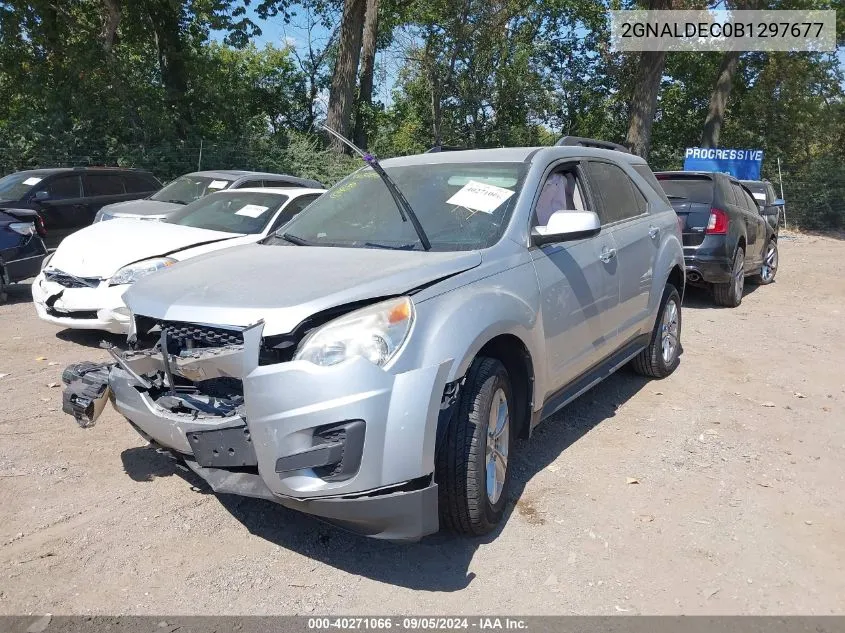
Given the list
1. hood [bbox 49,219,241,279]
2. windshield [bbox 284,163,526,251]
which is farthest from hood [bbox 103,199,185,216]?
windshield [bbox 284,163,526,251]

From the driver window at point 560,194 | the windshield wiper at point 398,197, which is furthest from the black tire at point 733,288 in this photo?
the windshield wiper at point 398,197

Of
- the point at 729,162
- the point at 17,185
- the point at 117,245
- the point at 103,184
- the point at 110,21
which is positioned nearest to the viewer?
the point at 117,245

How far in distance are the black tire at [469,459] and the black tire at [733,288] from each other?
6846 millimetres

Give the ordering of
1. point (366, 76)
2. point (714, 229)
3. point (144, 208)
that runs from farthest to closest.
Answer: point (366, 76)
point (144, 208)
point (714, 229)

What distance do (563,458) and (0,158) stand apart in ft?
53.1

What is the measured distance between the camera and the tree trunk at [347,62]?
767 inches

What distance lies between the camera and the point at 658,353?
19.5 feet

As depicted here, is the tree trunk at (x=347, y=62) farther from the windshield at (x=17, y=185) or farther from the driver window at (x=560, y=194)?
the driver window at (x=560, y=194)

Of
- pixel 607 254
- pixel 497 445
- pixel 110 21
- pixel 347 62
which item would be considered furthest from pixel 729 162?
pixel 497 445

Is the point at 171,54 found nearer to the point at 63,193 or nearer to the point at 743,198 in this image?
the point at 63,193

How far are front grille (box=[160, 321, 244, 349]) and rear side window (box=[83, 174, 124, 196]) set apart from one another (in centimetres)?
1080

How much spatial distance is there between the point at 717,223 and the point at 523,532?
644 cm

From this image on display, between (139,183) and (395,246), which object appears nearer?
(395,246)

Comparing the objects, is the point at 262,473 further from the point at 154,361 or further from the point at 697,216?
the point at 697,216
